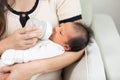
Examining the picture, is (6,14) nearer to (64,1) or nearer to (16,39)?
(16,39)

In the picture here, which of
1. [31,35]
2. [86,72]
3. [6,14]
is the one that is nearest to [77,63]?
[86,72]

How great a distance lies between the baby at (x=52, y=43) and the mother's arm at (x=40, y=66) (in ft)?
0.07

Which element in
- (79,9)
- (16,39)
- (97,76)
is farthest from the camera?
(79,9)

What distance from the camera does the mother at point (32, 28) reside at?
113 centimetres

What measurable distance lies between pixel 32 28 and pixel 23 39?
0.07 metres

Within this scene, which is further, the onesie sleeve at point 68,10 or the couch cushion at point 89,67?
the onesie sleeve at point 68,10

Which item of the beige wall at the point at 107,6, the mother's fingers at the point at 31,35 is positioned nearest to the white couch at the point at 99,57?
the mother's fingers at the point at 31,35

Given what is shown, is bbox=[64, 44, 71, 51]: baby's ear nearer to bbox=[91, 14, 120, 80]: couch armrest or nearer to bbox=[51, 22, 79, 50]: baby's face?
bbox=[51, 22, 79, 50]: baby's face

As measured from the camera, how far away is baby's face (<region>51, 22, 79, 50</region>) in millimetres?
1104

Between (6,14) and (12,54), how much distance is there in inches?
8.2

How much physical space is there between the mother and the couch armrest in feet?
0.39

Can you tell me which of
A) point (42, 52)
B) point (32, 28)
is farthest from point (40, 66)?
point (32, 28)

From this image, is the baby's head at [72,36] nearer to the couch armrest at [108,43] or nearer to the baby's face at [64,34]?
the baby's face at [64,34]

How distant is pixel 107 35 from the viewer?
127 centimetres
